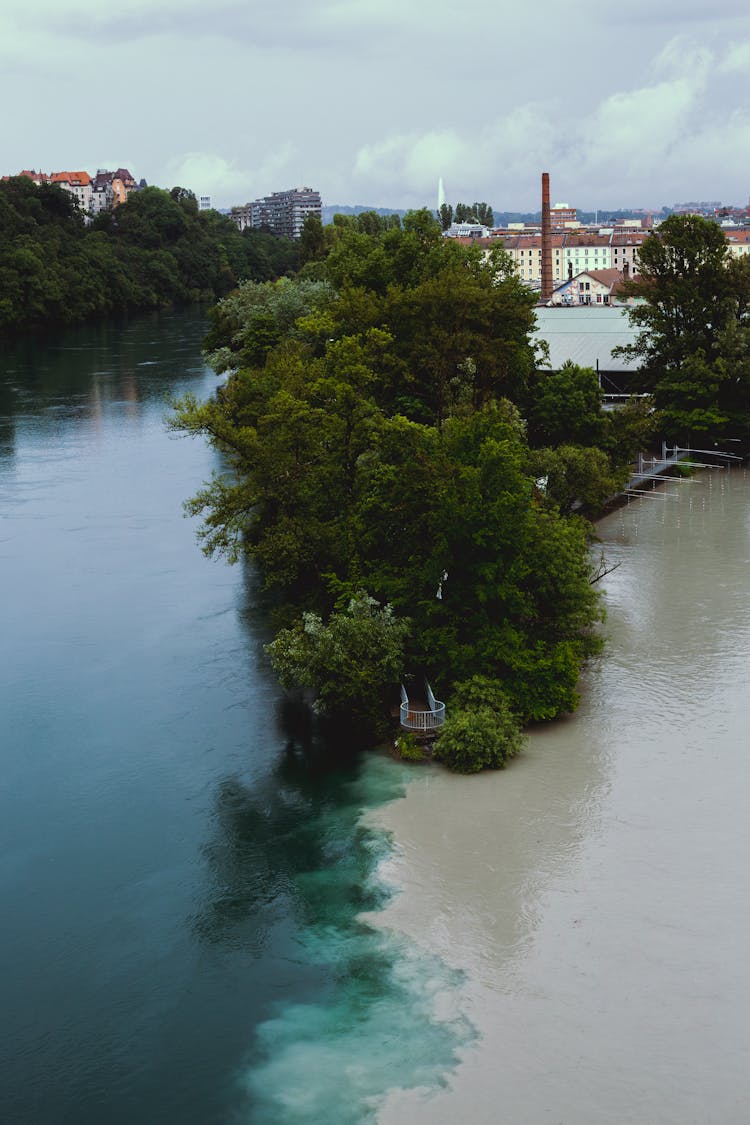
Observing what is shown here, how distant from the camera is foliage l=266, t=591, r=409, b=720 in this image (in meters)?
24.1

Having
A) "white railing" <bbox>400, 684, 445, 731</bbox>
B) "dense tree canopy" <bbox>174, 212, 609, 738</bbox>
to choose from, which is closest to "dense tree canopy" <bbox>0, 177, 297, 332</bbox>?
"dense tree canopy" <bbox>174, 212, 609, 738</bbox>

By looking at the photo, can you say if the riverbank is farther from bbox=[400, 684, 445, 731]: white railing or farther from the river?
bbox=[400, 684, 445, 731]: white railing

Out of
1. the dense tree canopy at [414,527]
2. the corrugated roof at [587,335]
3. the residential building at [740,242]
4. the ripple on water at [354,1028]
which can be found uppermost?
the residential building at [740,242]

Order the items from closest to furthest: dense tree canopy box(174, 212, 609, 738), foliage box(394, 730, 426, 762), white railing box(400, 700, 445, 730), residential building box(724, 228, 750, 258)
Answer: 1. foliage box(394, 730, 426, 762)
2. white railing box(400, 700, 445, 730)
3. dense tree canopy box(174, 212, 609, 738)
4. residential building box(724, 228, 750, 258)

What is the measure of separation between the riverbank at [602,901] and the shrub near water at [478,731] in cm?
35

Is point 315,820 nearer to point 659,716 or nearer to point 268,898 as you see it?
point 268,898

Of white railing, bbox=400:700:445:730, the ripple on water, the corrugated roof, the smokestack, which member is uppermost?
the smokestack

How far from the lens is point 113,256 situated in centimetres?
12319

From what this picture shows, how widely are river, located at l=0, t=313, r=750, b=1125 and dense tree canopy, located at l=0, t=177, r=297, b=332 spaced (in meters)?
78.1

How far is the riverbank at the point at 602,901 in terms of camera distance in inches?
586

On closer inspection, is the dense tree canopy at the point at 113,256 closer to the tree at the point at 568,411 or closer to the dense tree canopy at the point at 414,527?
the tree at the point at 568,411

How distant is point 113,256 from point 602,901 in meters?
115

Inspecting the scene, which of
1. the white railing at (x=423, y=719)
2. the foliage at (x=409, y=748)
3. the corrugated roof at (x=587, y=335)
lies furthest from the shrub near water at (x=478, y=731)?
the corrugated roof at (x=587, y=335)

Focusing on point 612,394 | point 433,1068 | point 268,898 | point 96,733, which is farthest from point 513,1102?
point 612,394
